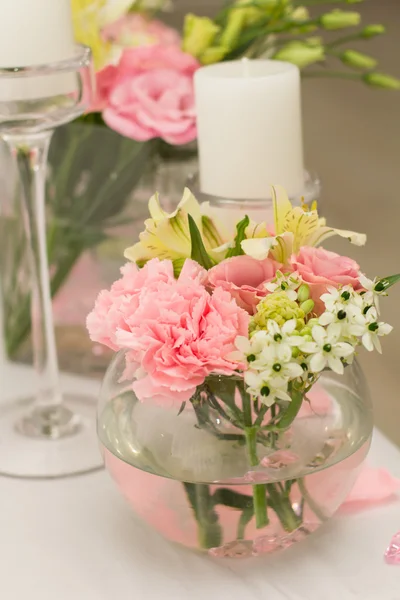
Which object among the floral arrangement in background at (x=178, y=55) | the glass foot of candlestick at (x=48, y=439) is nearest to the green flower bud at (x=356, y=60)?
the floral arrangement in background at (x=178, y=55)

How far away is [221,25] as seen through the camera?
705 mm

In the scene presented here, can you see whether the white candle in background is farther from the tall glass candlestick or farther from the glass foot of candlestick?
the glass foot of candlestick

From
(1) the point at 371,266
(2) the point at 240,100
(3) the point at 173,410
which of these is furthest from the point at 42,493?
(1) the point at 371,266

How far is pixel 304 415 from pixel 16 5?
294 millimetres

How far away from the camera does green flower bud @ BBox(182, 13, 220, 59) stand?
Answer: 0.67 m

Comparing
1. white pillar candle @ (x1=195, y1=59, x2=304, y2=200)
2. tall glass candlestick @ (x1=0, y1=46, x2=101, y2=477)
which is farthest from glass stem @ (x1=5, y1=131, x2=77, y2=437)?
white pillar candle @ (x1=195, y1=59, x2=304, y2=200)

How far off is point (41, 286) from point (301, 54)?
0.80ft

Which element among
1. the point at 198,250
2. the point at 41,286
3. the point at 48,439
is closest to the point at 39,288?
the point at 41,286

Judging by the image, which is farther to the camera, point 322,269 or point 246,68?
point 246,68

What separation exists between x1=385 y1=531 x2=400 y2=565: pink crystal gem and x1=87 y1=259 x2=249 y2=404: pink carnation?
0.15 m

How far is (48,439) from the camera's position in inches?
26.2

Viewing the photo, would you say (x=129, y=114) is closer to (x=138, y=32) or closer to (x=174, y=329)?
(x=138, y=32)

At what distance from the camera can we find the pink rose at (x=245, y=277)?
1.47 ft

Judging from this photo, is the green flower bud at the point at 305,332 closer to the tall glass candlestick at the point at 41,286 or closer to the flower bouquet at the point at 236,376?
the flower bouquet at the point at 236,376
